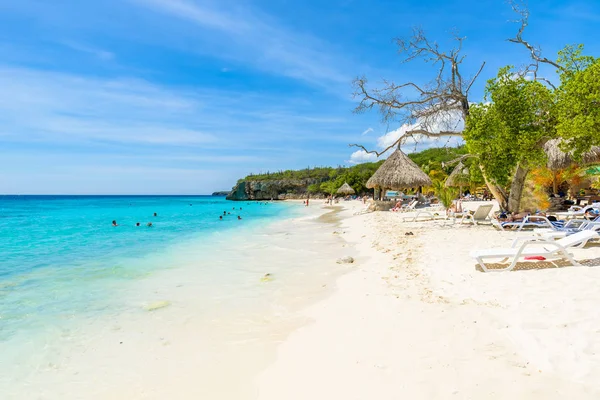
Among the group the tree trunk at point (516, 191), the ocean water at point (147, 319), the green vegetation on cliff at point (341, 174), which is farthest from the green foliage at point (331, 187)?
the ocean water at point (147, 319)

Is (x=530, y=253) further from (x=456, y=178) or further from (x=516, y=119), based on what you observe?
(x=456, y=178)

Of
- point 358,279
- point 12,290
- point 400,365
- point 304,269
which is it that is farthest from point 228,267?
point 400,365

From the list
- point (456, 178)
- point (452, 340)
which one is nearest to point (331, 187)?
point (456, 178)

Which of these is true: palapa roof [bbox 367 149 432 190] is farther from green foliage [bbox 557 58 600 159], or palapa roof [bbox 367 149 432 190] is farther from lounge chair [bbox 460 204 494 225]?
green foliage [bbox 557 58 600 159]

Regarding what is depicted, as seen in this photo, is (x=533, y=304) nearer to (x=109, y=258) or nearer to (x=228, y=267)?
(x=228, y=267)

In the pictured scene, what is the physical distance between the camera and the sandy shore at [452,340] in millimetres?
2568

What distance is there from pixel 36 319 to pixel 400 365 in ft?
15.6

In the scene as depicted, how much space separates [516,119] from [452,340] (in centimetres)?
860

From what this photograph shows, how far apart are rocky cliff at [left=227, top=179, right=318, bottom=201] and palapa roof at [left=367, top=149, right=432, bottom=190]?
50.4 m

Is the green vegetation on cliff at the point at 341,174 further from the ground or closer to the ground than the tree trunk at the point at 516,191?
further from the ground

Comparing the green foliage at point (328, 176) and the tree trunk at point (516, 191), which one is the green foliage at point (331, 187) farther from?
the tree trunk at point (516, 191)

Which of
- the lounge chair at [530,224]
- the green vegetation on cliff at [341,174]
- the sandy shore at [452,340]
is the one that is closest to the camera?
the sandy shore at [452,340]

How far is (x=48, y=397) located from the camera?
293 centimetres

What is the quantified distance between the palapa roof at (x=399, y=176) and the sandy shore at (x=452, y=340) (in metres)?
14.9
